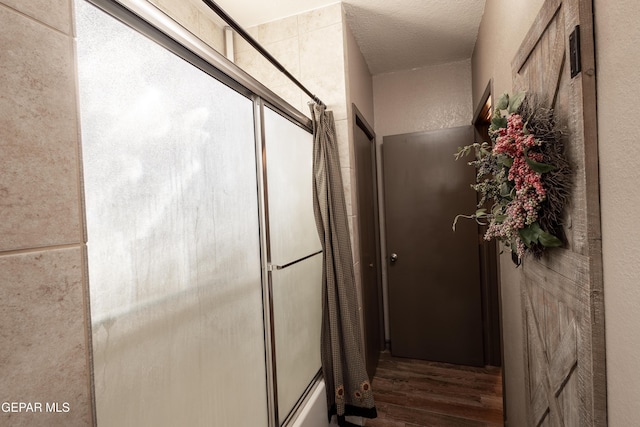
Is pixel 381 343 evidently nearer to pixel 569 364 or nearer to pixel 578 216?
pixel 569 364

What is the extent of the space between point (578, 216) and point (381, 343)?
8.02 ft

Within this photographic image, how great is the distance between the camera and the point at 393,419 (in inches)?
74.9

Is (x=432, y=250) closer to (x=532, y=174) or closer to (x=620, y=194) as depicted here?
(x=532, y=174)

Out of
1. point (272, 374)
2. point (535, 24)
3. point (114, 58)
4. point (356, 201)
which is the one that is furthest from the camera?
point (356, 201)

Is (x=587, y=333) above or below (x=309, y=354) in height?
above

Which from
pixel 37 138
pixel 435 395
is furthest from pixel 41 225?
pixel 435 395

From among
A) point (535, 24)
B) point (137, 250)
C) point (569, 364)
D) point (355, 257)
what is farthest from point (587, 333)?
point (355, 257)

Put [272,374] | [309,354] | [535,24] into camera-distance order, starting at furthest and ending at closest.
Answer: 1. [309,354]
2. [272,374]
3. [535,24]

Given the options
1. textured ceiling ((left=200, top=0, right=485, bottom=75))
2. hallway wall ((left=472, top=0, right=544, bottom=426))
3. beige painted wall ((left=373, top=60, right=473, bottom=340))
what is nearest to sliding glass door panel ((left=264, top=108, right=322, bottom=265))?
textured ceiling ((left=200, top=0, right=485, bottom=75))

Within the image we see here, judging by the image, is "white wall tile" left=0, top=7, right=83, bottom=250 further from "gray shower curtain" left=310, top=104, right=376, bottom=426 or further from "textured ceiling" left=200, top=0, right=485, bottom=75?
"textured ceiling" left=200, top=0, right=485, bottom=75

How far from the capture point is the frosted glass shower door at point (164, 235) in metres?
0.61

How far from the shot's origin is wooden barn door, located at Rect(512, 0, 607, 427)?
63 cm

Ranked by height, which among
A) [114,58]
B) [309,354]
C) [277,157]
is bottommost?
[309,354]

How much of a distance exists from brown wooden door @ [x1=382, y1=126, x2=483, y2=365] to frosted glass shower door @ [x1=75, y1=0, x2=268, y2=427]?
1856 millimetres
